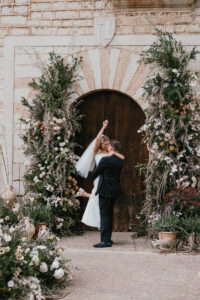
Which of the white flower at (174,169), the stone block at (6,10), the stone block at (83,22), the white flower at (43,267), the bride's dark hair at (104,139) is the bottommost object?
the white flower at (43,267)

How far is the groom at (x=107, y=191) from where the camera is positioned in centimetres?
641

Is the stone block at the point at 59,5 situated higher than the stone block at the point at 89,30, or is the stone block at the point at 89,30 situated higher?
the stone block at the point at 59,5

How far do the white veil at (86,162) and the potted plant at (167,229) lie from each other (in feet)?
4.92

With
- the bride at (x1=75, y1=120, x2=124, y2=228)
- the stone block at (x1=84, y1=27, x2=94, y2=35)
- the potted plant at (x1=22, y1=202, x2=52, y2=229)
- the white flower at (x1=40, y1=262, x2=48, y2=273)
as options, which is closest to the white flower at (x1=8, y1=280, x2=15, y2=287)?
the white flower at (x1=40, y1=262, x2=48, y2=273)

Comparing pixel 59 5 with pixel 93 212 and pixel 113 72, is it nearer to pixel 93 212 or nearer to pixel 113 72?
pixel 113 72

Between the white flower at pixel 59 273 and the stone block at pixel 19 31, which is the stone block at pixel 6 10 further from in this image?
the white flower at pixel 59 273

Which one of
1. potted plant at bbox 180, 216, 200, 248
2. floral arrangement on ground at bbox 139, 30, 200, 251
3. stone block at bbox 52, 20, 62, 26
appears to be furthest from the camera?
stone block at bbox 52, 20, 62, 26

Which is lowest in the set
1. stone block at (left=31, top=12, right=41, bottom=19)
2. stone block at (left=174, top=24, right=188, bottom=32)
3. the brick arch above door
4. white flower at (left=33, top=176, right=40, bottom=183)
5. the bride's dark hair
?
Answer: white flower at (left=33, top=176, right=40, bottom=183)

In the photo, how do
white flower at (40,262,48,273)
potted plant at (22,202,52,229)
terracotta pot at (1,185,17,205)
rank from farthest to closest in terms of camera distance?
terracotta pot at (1,185,17,205)
potted plant at (22,202,52,229)
white flower at (40,262,48,273)

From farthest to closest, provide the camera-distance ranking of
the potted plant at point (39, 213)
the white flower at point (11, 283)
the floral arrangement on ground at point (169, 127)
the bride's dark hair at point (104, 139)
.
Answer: the bride's dark hair at point (104, 139) → the floral arrangement on ground at point (169, 127) → the potted plant at point (39, 213) → the white flower at point (11, 283)

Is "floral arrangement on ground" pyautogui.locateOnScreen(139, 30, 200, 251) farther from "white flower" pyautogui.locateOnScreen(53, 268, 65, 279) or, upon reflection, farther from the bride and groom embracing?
"white flower" pyautogui.locateOnScreen(53, 268, 65, 279)

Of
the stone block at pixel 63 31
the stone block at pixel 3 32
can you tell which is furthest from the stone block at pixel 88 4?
the stone block at pixel 3 32

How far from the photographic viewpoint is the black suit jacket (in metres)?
6.41

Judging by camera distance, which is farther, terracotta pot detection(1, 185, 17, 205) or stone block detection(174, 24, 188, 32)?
stone block detection(174, 24, 188, 32)
